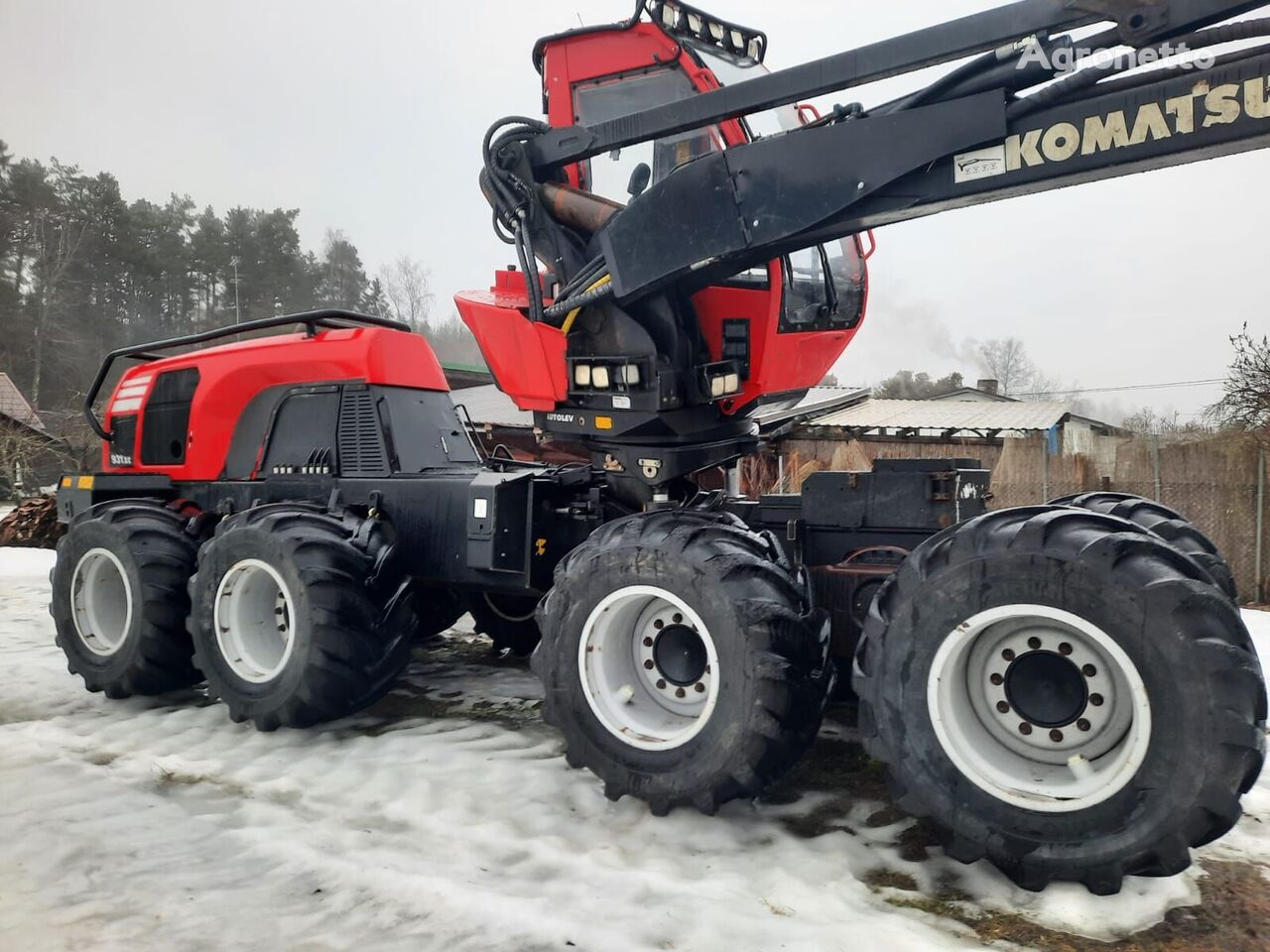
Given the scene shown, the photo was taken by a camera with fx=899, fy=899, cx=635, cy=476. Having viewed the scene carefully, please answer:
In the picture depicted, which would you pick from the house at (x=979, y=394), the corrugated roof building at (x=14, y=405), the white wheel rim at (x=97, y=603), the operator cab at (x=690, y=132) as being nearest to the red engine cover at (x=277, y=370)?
the white wheel rim at (x=97, y=603)

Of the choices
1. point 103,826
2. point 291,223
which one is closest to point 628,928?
point 103,826

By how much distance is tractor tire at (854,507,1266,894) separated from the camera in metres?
2.77

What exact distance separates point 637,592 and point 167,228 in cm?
4316

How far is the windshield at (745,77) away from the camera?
4.48 m

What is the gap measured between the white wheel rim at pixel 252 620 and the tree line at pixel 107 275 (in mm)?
29178

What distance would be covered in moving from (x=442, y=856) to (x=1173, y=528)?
359 centimetres

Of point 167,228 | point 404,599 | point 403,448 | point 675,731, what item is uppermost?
point 167,228

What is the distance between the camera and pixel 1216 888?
3064 mm

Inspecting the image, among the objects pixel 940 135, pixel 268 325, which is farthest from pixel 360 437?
pixel 940 135

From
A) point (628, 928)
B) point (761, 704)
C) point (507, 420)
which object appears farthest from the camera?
point (507, 420)

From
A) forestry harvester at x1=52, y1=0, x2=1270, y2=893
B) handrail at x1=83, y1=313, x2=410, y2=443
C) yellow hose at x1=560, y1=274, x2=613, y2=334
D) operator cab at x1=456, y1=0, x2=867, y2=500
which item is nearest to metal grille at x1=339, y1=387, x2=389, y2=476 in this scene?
forestry harvester at x1=52, y1=0, x2=1270, y2=893

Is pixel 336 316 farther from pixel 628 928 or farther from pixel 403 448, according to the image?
pixel 628 928

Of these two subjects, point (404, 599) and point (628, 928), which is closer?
point (628, 928)

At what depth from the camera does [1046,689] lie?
3.20 metres
